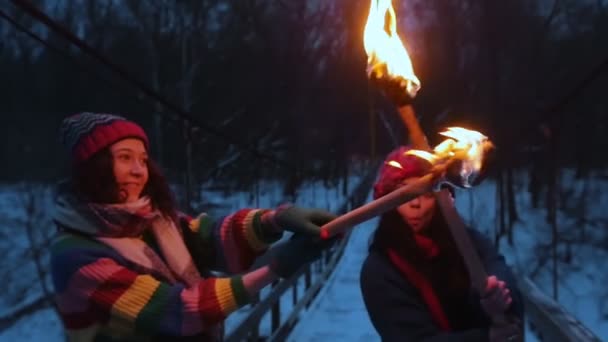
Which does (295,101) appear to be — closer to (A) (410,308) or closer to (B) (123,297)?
(A) (410,308)

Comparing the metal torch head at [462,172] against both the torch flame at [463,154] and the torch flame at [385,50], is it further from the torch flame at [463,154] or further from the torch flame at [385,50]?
the torch flame at [385,50]

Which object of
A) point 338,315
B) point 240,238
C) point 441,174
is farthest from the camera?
point 338,315

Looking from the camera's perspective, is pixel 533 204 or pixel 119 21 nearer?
pixel 533 204

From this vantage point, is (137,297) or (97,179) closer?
(137,297)

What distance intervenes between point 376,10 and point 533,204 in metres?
12.7

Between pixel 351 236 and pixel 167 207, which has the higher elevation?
pixel 167 207

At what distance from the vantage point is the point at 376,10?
223 centimetres

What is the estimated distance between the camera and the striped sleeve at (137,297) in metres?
2.04

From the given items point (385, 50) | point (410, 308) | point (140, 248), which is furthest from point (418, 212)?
point (140, 248)

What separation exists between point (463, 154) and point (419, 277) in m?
1.08

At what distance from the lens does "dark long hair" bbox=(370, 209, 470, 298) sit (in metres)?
Result: 2.78

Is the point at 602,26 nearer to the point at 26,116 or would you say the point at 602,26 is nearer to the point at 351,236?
the point at 351,236

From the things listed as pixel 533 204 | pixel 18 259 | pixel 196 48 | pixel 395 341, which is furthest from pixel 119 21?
pixel 395 341

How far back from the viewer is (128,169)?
2281 mm
